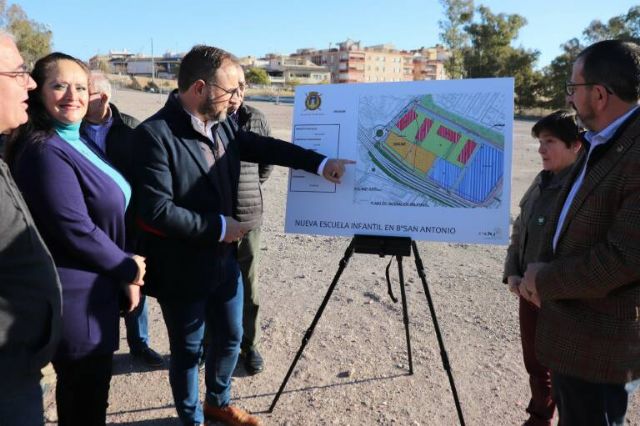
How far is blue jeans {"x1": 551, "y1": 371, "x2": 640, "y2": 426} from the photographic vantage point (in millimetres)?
1785

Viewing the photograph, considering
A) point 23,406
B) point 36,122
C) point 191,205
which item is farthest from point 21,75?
point 23,406

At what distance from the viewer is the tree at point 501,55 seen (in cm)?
4366

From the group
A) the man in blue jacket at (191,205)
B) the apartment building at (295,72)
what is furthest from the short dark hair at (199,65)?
the apartment building at (295,72)

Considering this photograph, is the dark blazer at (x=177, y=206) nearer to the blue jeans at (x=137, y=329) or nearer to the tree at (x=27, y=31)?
the blue jeans at (x=137, y=329)

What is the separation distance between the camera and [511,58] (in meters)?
45.2

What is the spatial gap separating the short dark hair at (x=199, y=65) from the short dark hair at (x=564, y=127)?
1.70m

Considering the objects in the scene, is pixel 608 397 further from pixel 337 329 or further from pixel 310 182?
pixel 337 329

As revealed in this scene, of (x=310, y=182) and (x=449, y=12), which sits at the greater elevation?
(x=449, y=12)

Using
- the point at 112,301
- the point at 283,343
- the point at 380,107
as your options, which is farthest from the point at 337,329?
the point at 112,301

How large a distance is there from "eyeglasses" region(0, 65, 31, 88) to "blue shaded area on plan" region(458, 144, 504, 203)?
79.9 inches

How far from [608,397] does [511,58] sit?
160ft

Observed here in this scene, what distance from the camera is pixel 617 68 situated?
1692 mm

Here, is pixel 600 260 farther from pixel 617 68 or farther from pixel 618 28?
pixel 618 28

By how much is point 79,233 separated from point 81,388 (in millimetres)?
667
